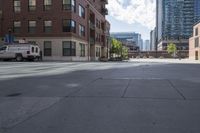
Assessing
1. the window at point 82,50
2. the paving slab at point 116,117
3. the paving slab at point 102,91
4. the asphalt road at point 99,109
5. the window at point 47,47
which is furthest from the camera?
the window at point 82,50

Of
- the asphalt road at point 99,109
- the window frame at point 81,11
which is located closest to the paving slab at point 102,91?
the asphalt road at point 99,109

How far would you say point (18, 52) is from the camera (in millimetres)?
48750

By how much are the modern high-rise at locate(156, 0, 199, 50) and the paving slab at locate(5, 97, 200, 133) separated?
6429 inches

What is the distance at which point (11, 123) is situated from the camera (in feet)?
26.2

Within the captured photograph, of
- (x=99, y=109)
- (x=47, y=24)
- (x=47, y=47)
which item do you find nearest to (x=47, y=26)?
(x=47, y=24)

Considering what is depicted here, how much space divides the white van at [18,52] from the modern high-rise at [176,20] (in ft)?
426

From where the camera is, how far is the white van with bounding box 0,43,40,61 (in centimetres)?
4847

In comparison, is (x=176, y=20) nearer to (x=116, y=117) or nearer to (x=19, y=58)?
(x=19, y=58)

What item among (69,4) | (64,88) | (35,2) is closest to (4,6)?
(35,2)

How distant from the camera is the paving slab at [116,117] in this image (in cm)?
735

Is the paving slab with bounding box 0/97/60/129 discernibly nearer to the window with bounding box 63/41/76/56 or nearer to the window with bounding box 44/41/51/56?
the window with bounding box 63/41/76/56

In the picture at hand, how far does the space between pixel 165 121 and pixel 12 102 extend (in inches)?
181

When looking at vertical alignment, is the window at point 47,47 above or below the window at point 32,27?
below

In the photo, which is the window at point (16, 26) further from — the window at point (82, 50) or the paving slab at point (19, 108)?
the paving slab at point (19, 108)
